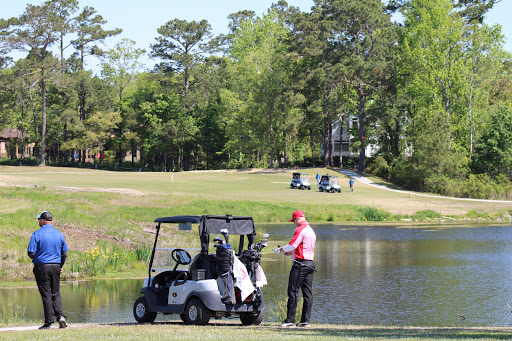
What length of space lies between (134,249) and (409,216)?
31128 mm

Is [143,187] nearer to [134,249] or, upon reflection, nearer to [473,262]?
[134,249]

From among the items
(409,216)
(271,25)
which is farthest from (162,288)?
(271,25)

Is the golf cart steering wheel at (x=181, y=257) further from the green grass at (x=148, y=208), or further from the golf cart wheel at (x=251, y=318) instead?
the green grass at (x=148, y=208)

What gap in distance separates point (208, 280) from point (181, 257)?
110 cm

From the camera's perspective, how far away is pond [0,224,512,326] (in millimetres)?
17625

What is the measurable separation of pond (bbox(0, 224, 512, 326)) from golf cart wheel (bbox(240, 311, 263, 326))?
3.66m

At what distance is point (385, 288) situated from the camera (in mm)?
22531

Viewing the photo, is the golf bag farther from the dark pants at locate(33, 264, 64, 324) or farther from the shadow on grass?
the dark pants at locate(33, 264, 64, 324)

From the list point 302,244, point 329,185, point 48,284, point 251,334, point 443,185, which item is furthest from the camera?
point 443,185

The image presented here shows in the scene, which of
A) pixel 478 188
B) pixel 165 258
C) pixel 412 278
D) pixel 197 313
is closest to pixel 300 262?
pixel 197 313

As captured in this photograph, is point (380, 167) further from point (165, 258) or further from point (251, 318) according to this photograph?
point (251, 318)

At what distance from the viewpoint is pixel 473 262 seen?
29047 millimetres

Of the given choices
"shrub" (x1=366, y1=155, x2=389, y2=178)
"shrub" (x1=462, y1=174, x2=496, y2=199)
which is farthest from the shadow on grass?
"shrub" (x1=366, y1=155, x2=389, y2=178)

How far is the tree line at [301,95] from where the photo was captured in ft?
247
